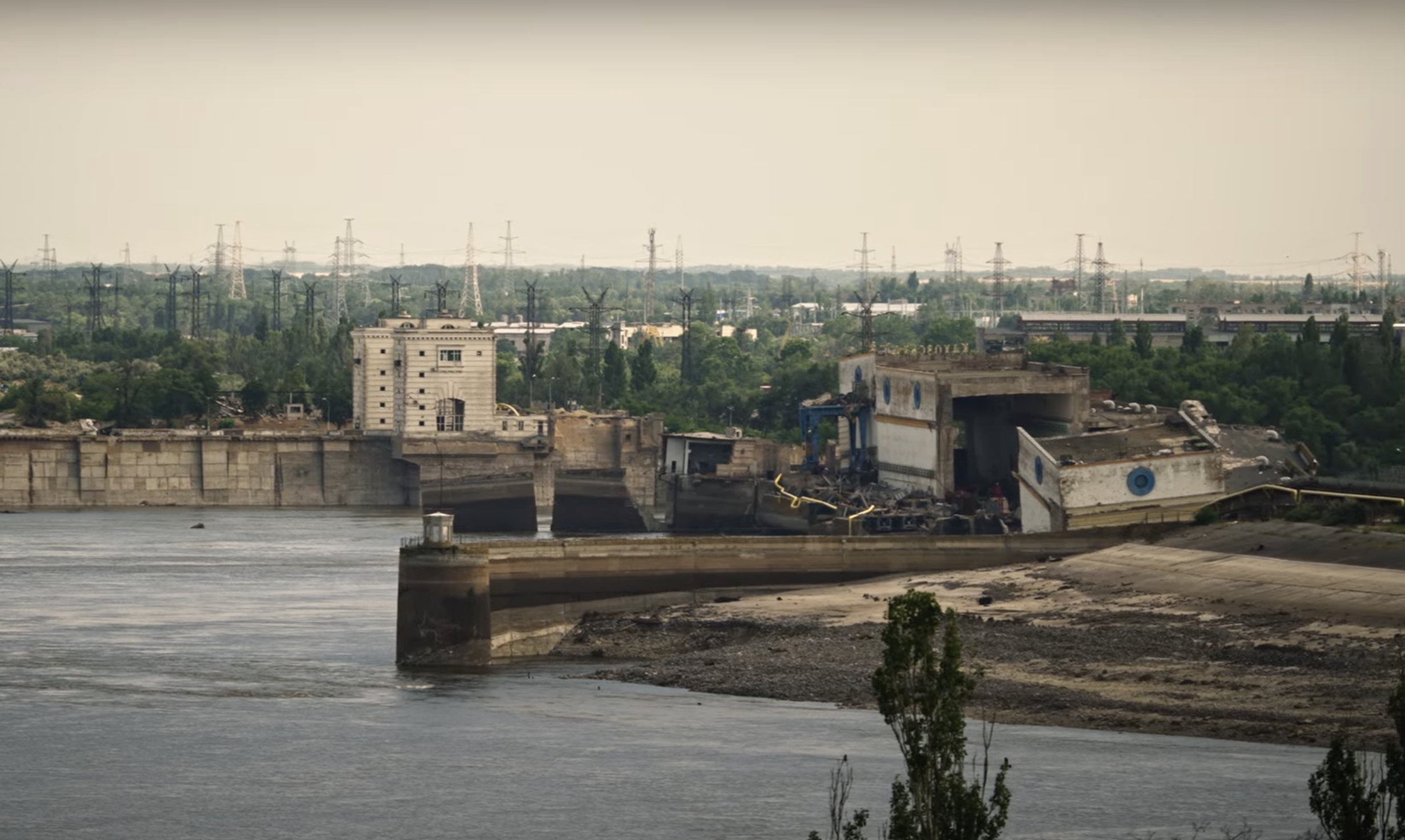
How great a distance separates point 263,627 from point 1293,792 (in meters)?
42.3

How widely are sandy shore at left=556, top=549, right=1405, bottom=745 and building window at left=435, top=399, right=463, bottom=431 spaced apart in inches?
2968

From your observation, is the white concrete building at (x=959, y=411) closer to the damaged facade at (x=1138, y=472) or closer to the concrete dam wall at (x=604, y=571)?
the damaged facade at (x=1138, y=472)

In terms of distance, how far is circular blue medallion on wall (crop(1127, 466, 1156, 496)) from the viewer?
96.9 m

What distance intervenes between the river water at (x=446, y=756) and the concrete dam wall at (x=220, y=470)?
7665 cm

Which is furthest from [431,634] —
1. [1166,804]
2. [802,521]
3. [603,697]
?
[802,521]

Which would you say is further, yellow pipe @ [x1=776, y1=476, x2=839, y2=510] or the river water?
yellow pipe @ [x1=776, y1=476, x2=839, y2=510]

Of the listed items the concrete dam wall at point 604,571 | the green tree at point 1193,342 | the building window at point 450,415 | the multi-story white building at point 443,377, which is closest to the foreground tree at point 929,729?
the concrete dam wall at point 604,571

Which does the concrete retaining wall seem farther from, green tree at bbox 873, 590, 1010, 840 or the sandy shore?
green tree at bbox 873, 590, 1010, 840

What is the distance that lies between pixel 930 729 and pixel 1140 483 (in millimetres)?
62711

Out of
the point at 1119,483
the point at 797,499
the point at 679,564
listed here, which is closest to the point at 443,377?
the point at 797,499

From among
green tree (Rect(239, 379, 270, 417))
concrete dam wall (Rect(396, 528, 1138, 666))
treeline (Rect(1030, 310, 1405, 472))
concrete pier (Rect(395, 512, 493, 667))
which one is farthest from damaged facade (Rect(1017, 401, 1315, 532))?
green tree (Rect(239, 379, 270, 417))

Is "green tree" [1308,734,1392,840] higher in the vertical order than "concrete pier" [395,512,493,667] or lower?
higher

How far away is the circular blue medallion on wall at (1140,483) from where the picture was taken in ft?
318

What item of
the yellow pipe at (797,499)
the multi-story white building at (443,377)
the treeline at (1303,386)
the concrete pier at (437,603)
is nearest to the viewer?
the concrete pier at (437,603)
